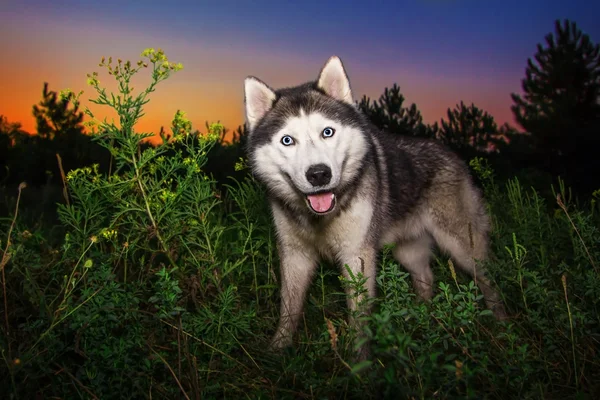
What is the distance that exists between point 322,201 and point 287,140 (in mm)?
516

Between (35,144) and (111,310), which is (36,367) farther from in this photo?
(35,144)

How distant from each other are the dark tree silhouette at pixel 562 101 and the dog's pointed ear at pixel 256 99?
1433 centimetres

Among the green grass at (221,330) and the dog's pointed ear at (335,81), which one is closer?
the green grass at (221,330)

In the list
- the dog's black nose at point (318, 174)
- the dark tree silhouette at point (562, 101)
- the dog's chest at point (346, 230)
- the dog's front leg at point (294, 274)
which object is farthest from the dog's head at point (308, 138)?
the dark tree silhouette at point (562, 101)

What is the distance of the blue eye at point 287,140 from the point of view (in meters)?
3.65

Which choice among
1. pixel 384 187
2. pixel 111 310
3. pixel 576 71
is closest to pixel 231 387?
pixel 111 310

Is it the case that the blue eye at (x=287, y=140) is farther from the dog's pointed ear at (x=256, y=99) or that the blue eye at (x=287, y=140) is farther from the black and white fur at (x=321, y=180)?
the dog's pointed ear at (x=256, y=99)

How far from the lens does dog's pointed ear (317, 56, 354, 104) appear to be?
13.1 ft

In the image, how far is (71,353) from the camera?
327 centimetres

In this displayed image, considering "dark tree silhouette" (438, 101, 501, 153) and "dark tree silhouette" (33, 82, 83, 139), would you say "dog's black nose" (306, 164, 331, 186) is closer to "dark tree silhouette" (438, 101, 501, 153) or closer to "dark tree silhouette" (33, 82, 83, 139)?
"dark tree silhouette" (438, 101, 501, 153)

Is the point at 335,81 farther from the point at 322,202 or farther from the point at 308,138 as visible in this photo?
the point at 322,202

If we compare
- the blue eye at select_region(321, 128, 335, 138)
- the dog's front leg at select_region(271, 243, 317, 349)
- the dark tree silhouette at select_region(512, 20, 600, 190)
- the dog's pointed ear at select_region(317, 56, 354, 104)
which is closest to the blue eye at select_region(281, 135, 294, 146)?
the blue eye at select_region(321, 128, 335, 138)

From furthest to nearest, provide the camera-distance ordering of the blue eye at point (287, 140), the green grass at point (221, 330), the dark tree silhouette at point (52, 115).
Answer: the dark tree silhouette at point (52, 115)
the blue eye at point (287, 140)
the green grass at point (221, 330)

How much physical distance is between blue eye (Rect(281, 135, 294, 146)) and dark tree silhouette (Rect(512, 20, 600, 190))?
47.8 feet
